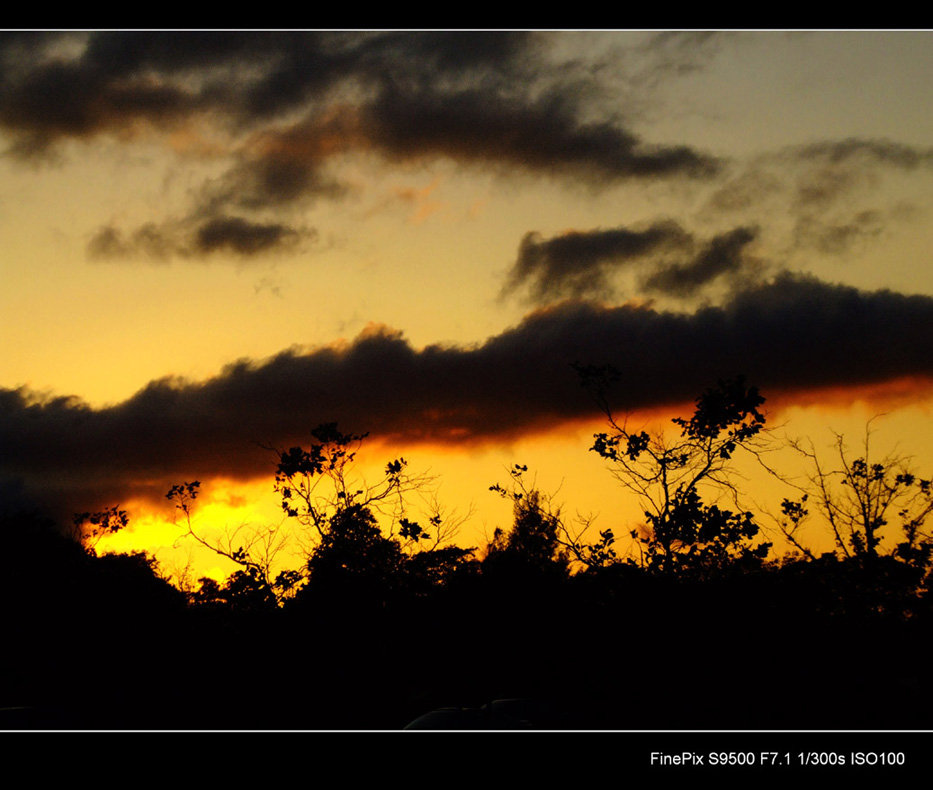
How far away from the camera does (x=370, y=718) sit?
2214cm

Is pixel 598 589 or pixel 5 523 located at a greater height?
pixel 5 523

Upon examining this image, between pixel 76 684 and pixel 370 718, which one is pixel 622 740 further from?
pixel 76 684

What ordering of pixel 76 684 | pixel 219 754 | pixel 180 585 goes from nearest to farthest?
pixel 219 754
pixel 76 684
pixel 180 585

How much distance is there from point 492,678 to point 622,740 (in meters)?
17.8

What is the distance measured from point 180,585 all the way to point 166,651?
33.8 ft

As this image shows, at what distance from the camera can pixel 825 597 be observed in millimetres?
16734

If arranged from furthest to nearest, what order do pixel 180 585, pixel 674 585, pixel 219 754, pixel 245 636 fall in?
pixel 180 585 → pixel 245 636 → pixel 674 585 → pixel 219 754

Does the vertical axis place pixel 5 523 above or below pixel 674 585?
above

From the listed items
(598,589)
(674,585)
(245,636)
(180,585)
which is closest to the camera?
(674,585)

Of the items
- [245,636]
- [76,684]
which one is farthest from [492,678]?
[76,684]

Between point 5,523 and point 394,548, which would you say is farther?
point 5,523

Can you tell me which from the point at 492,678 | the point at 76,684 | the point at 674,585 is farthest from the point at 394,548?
the point at 76,684
